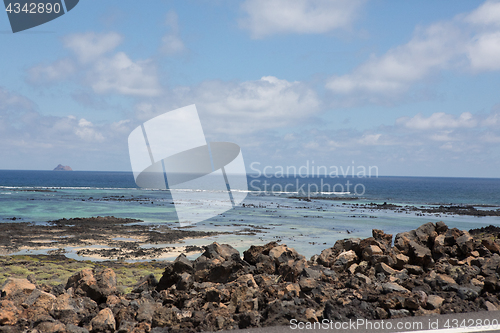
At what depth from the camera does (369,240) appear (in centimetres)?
878

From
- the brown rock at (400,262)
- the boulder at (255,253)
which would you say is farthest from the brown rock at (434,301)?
the boulder at (255,253)

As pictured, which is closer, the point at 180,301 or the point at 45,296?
the point at 45,296

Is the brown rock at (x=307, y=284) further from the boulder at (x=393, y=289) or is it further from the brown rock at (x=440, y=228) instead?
the brown rock at (x=440, y=228)

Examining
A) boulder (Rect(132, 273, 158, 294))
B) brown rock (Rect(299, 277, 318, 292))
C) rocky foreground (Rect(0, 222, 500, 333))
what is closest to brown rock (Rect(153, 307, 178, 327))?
rocky foreground (Rect(0, 222, 500, 333))

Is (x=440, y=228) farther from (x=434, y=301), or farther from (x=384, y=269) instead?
(x=434, y=301)

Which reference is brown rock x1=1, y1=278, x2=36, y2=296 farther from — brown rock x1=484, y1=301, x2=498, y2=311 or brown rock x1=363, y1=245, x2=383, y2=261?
brown rock x1=484, y1=301, x2=498, y2=311

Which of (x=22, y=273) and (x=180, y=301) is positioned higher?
(x=180, y=301)

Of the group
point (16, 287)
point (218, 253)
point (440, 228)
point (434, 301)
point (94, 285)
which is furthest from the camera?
point (440, 228)

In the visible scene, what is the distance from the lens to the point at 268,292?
600cm

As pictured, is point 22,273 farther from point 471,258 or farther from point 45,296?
point 471,258

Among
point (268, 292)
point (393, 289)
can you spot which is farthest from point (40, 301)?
point (393, 289)

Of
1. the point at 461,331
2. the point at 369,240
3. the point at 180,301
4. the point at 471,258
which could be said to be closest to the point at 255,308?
the point at 180,301

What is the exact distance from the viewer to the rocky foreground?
4.84 meters

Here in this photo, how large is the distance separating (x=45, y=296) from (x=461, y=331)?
5515 millimetres
